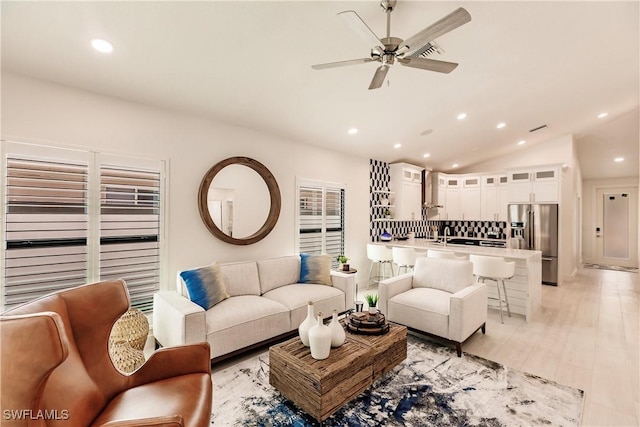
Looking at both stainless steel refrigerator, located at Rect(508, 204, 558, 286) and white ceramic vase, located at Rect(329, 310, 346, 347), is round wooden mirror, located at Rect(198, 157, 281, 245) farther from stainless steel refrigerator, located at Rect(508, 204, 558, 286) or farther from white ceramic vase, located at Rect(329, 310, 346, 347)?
stainless steel refrigerator, located at Rect(508, 204, 558, 286)

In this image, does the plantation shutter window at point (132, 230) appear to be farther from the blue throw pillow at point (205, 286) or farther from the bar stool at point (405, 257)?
the bar stool at point (405, 257)

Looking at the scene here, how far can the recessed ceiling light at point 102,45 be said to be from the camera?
2.16 metres

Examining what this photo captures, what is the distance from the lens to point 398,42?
2023 mm

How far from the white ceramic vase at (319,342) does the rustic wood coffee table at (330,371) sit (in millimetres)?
41

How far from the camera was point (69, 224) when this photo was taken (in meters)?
2.71

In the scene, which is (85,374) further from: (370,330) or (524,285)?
(524,285)

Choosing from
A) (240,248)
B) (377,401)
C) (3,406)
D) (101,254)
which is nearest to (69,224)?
(101,254)

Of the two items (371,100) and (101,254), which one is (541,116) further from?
(101,254)

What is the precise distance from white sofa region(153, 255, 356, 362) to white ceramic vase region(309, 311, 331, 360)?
1017 mm

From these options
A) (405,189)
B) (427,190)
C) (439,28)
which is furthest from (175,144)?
(427,190)

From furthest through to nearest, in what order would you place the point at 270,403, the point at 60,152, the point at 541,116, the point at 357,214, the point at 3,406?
the point at 357,214 < the point at 541,116 < the point at 60,152 < the point at 270,403 < the point at 3,406

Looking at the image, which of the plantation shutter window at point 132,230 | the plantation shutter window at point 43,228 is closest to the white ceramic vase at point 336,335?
the plantation shutter window at point 132,230

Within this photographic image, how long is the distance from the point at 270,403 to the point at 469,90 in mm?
4031

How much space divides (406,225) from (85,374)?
6327 millimetres
